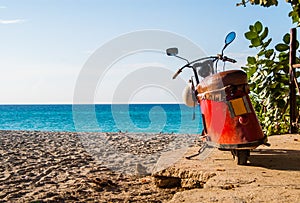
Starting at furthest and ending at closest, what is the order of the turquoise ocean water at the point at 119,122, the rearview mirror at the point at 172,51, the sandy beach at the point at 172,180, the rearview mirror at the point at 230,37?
the turquoise ocean water at the point at 119,122 < the rearview mirror at the point at 172,51 < the rearview mirror at the point at 230,37 < the sandy beach at the point at 172,180

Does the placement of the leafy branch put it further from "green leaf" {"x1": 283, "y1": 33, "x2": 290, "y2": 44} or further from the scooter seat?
the scooter seat

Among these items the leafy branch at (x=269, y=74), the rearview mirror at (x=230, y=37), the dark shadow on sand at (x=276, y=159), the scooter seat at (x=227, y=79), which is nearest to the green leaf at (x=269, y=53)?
the leafy branch at (x=269, y=74)

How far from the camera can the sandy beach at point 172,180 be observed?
3.54m

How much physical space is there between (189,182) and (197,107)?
1065mm

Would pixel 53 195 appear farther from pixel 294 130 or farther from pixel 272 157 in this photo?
pixel 294 130

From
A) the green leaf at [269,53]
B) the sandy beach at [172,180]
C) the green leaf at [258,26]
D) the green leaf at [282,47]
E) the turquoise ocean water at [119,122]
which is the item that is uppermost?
the green leaf at [258,26]

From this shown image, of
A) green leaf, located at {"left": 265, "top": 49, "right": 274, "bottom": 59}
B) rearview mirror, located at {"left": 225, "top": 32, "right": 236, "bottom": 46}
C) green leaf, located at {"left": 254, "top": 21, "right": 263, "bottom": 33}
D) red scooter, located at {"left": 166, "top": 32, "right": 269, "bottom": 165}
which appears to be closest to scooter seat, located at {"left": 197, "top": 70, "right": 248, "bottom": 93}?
red scooter, located at {"left": 166, "top": 32, "right": 269, "bottom": 165}

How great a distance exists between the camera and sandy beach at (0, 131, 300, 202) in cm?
354

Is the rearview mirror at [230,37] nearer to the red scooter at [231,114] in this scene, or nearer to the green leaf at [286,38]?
the red scooter at [231,114]

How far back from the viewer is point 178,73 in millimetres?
5047

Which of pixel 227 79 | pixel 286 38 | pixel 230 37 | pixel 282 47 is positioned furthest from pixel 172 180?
pixel 286 38

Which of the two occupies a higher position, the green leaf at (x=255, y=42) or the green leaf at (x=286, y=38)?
the green leaf at (x=286, y=38)

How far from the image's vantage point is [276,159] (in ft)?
15.5

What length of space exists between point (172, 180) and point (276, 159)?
114cm
